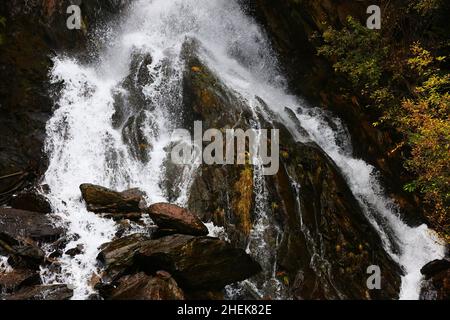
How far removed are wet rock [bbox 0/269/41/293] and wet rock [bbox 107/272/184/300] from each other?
1.41m

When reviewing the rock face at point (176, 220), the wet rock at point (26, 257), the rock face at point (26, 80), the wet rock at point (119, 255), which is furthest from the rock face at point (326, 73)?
the wet rock at point (26, 257)

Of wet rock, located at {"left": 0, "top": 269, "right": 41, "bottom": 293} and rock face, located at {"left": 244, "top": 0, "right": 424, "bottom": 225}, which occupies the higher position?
rock face, located at {"left": 244, "top": 0, "right": 424, "bottom": 225}

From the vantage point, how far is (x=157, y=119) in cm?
1167

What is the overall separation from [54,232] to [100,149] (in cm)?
287

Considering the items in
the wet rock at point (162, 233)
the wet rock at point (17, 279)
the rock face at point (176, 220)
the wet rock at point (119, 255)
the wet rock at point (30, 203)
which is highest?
the wet rock at point (30, 203)

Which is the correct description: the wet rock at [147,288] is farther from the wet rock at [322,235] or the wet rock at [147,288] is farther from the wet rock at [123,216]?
the wet rock at [322,235]

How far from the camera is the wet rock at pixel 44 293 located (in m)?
6.95

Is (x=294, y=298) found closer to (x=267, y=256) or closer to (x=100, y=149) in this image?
(x=267, y=256)

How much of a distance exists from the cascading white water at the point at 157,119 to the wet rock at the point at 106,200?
24 cm

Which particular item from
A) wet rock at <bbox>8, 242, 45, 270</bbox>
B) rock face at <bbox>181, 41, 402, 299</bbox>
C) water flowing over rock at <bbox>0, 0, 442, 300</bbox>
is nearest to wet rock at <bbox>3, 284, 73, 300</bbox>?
water flowing over rock at <bbox>0, 0, 442, 300</bbox>

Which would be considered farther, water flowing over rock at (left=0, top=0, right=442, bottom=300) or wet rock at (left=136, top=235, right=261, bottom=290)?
water flowing over rock at (left=0, top=0, right=442, bottom=300)

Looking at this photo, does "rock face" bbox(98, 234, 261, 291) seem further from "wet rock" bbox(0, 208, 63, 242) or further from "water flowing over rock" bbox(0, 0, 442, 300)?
"wet rock" bbox(0, 208, 63, 242)

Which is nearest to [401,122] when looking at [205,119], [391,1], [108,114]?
[391,1]

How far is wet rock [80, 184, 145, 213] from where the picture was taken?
9.12 meters
